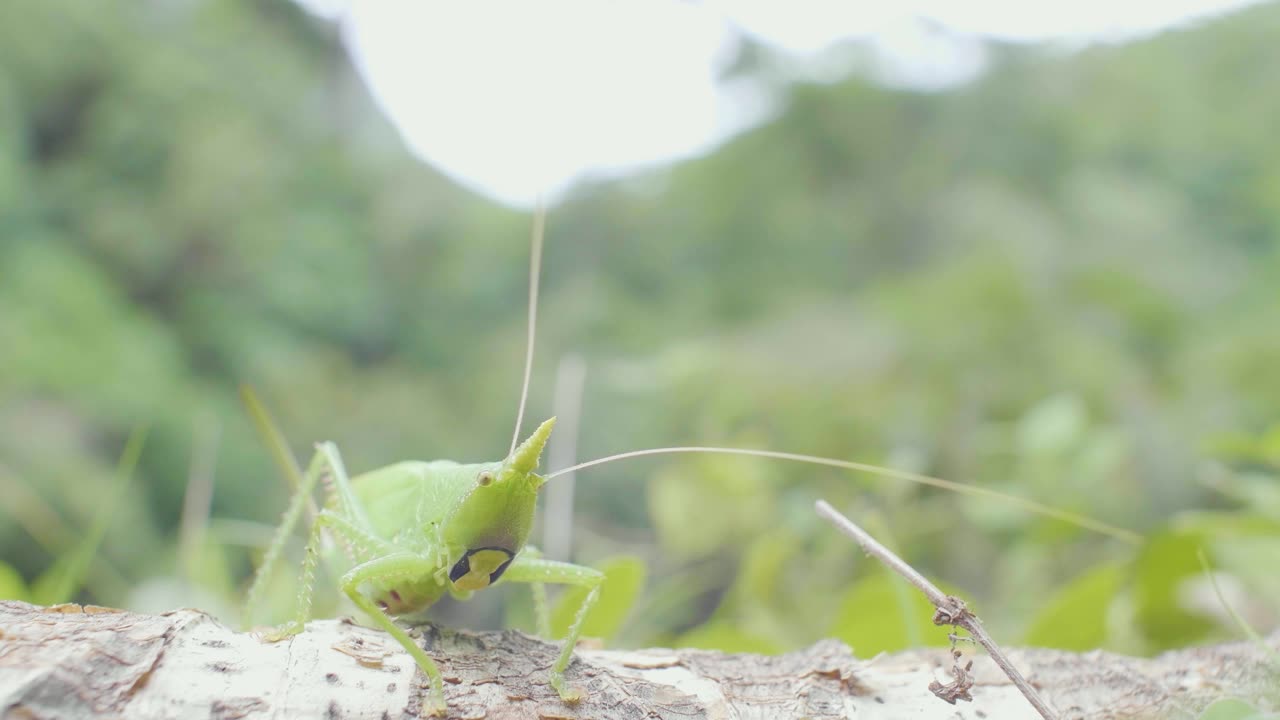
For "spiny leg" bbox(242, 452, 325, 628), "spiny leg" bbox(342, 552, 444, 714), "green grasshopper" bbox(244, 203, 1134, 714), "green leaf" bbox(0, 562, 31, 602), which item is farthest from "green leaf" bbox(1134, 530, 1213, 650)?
"green leaf" bbox(0, 562, 31, 602)

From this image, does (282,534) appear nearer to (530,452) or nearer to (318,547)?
(318,547)

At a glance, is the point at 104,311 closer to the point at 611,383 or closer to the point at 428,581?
the point at 611,383

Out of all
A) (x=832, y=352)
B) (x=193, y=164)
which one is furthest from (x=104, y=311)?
(x=832, y=352)

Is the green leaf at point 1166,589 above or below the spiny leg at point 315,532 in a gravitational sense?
above

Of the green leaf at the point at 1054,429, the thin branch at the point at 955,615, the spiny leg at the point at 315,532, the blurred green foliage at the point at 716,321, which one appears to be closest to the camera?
the thin branch at the point at 955,615

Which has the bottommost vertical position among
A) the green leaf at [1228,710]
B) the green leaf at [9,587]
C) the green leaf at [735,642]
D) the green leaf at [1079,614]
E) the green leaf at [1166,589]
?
the green leaf at [9,587]

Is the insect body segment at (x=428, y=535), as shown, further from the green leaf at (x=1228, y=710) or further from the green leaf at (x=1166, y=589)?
the green leaf at (x=1166, y=589)

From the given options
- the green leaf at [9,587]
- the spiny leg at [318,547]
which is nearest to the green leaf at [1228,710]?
the spiny leg at [318,547]
